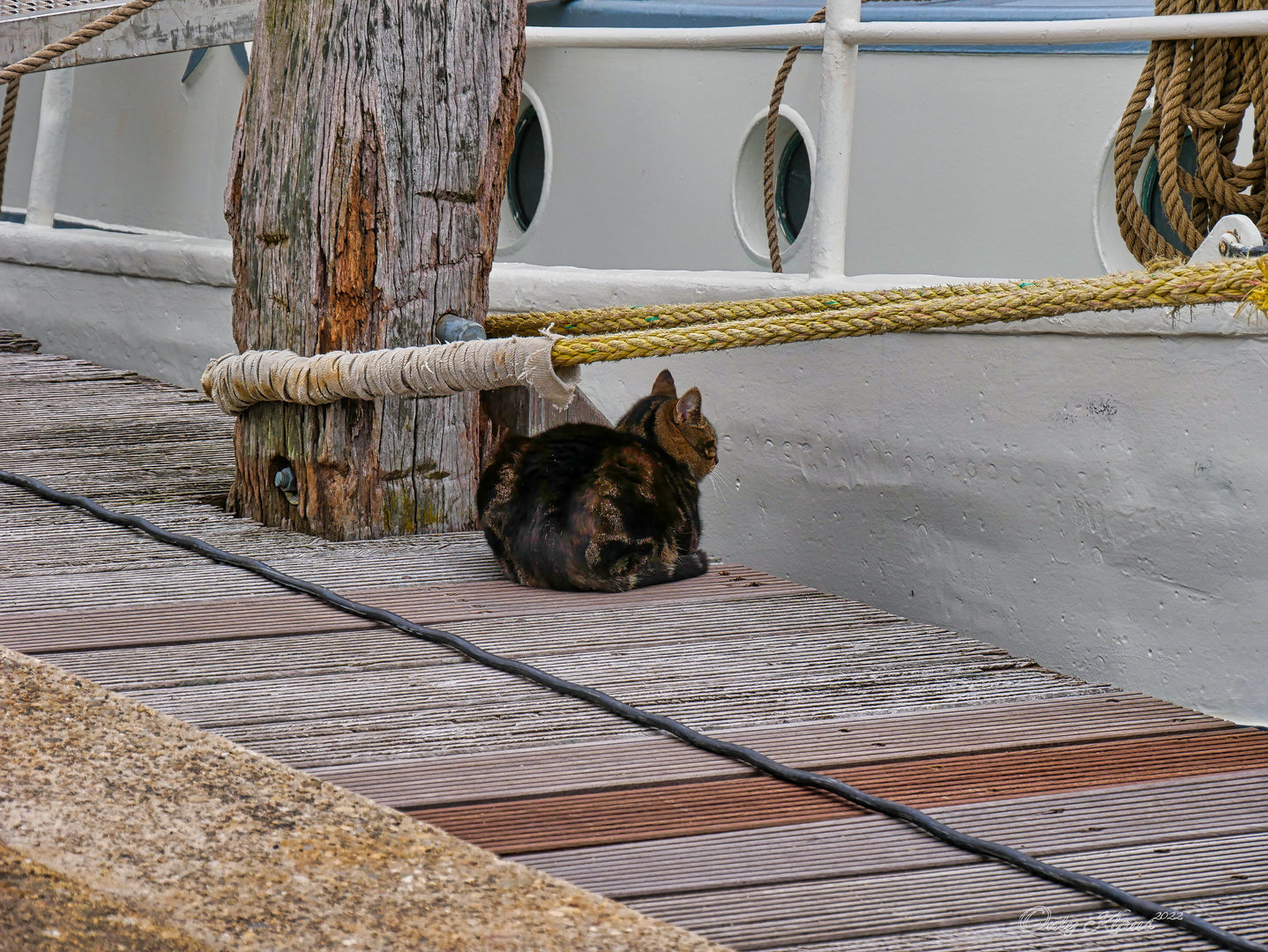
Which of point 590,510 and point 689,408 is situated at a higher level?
point 689,408

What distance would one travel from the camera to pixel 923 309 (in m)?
2.85

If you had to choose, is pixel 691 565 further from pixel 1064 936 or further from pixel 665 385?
pixel 1064 936

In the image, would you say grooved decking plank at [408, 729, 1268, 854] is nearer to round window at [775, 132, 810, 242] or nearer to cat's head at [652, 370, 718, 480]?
cat's head at [652, 370, 718, 480]

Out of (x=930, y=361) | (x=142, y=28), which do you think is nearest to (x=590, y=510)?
(x=930, y=361)

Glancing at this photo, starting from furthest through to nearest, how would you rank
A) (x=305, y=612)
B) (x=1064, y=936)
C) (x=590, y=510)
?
(x=590, y=510), (x=305, y=612), (x=1064, y=936)

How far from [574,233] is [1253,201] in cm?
330

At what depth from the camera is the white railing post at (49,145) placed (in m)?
6.82

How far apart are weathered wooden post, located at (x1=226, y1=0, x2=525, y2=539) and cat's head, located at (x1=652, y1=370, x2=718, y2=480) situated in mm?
537

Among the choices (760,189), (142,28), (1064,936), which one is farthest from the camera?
(142,28)

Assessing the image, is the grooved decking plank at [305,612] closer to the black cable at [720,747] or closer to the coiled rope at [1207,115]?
the black cable at [720,747]

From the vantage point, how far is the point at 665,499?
3.44 metres

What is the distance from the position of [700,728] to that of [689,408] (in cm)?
135

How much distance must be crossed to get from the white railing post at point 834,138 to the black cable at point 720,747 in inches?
58.2

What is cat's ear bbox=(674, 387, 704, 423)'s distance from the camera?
11.9ft
